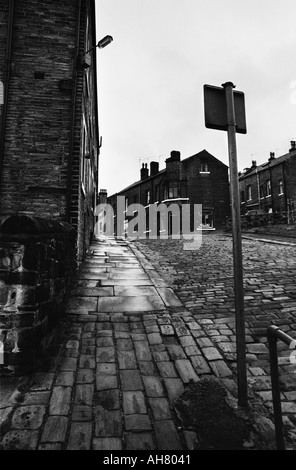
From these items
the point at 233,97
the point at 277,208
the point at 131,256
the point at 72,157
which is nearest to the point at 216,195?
the point at 277,208

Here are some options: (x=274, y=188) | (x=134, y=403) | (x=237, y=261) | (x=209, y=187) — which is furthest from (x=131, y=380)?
(x=274, y=188)

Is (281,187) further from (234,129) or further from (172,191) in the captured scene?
(234,129)

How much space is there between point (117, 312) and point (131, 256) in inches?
207

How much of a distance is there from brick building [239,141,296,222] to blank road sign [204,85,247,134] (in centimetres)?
2416

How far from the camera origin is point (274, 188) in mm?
31922

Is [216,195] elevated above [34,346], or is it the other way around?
[216,195]

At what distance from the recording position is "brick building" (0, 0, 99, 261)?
6.18 metres

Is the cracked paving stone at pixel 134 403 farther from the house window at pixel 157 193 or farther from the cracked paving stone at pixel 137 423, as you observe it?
the house window at pixel 157 193

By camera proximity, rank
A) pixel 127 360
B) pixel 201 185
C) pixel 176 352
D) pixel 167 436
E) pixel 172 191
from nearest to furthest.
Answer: pixel 167 436 → pixel 127 360 → pixel 176 352 → pixel 201 185 → pixel 172 191

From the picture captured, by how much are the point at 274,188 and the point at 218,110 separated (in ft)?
107

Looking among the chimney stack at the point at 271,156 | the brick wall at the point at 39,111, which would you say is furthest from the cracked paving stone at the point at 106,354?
the chimney stack at the point at 271,156

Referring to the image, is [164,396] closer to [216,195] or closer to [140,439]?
[140,439]

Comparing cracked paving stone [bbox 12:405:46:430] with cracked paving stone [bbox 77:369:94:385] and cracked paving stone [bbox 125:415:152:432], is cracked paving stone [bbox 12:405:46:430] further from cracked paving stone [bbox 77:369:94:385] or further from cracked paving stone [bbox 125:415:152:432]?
cracked paving stone [bbox 125:415:152:432]
